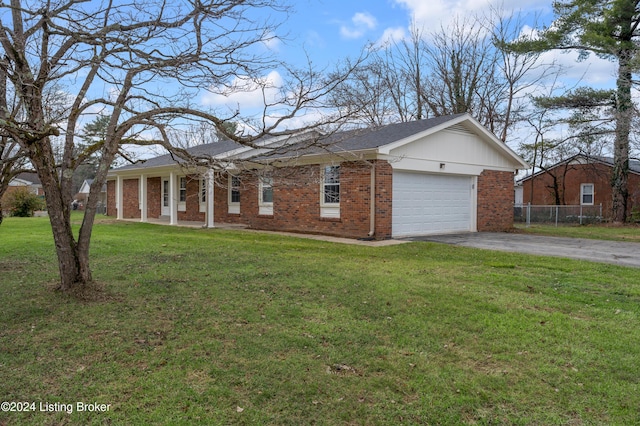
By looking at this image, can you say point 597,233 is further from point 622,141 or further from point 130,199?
point 130,199

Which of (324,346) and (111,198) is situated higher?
(111,198)

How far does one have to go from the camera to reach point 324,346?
4359 millimetres

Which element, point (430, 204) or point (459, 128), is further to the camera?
point (459, 128)

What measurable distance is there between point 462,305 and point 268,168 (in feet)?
11.8

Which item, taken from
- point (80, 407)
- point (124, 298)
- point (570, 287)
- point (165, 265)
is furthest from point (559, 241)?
point (80, 407)

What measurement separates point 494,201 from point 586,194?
16.1m

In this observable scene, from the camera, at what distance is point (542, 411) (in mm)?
3248

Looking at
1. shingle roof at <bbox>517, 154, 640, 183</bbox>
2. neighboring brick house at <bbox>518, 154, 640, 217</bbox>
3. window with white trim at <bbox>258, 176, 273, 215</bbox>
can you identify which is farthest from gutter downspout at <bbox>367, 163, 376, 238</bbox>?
shingle roof at <bbox>517, 154, 640, 183</bbox>

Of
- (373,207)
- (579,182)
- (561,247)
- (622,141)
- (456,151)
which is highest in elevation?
(622,141)

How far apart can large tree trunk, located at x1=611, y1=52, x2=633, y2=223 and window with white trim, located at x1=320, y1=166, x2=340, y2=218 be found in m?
13.0

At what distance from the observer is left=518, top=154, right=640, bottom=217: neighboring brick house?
27609 millimetres

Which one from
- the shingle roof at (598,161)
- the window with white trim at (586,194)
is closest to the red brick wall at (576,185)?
the window with white trim at (586,194)

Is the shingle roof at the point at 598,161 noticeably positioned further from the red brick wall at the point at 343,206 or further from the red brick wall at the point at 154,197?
the red brick wall at the point at 154,197

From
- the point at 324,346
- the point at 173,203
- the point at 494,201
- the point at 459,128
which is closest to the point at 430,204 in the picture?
the point at 459,128
